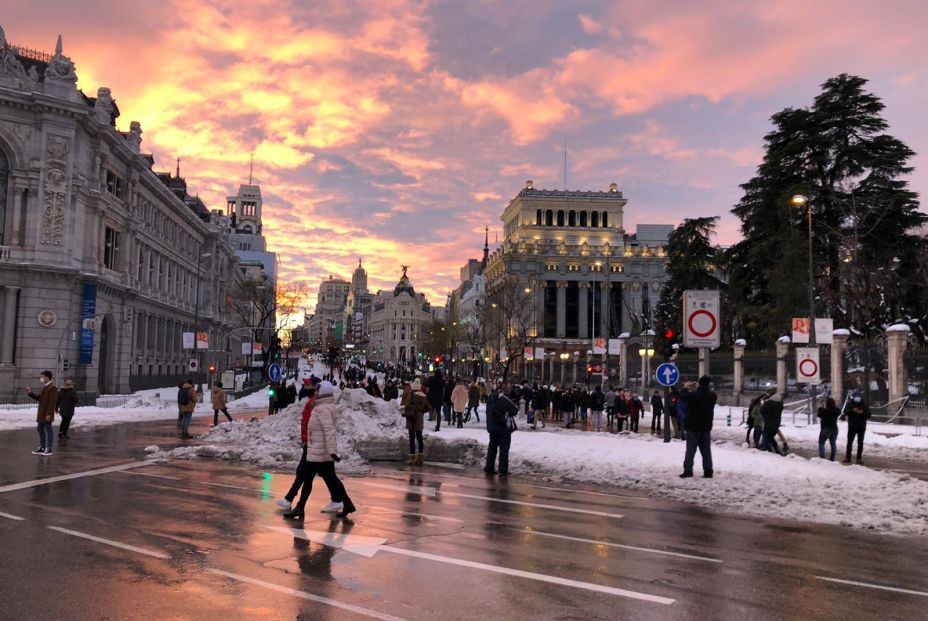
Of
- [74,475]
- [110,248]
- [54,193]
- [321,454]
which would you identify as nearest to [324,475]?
[321,454]

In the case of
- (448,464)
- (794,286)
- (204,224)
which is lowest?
(448,464)

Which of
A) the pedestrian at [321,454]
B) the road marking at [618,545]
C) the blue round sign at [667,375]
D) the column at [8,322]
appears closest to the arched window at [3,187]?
the column at [8,322]

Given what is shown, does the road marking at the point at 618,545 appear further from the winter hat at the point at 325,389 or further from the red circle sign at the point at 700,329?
the red circle sign at the point at 700,329

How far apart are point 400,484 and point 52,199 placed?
118 feet

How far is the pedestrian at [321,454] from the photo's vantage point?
9.60 m

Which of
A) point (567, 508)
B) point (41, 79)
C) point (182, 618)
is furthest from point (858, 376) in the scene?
point (41, 79)

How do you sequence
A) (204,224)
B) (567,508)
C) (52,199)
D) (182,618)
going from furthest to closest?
(204,224)
(52,199)
(567,508)
(182,618)

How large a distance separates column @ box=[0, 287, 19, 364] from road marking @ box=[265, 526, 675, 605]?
37.7m

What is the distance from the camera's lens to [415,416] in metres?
16.5

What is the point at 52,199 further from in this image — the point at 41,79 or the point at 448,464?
the point at 448,464

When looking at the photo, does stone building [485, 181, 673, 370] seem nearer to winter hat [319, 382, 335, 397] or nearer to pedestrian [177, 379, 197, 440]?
pedestrian [177, 379, 197, 440]

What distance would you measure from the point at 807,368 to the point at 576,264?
320 ft

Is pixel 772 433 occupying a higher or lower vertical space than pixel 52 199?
lower

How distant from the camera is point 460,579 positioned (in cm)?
676
